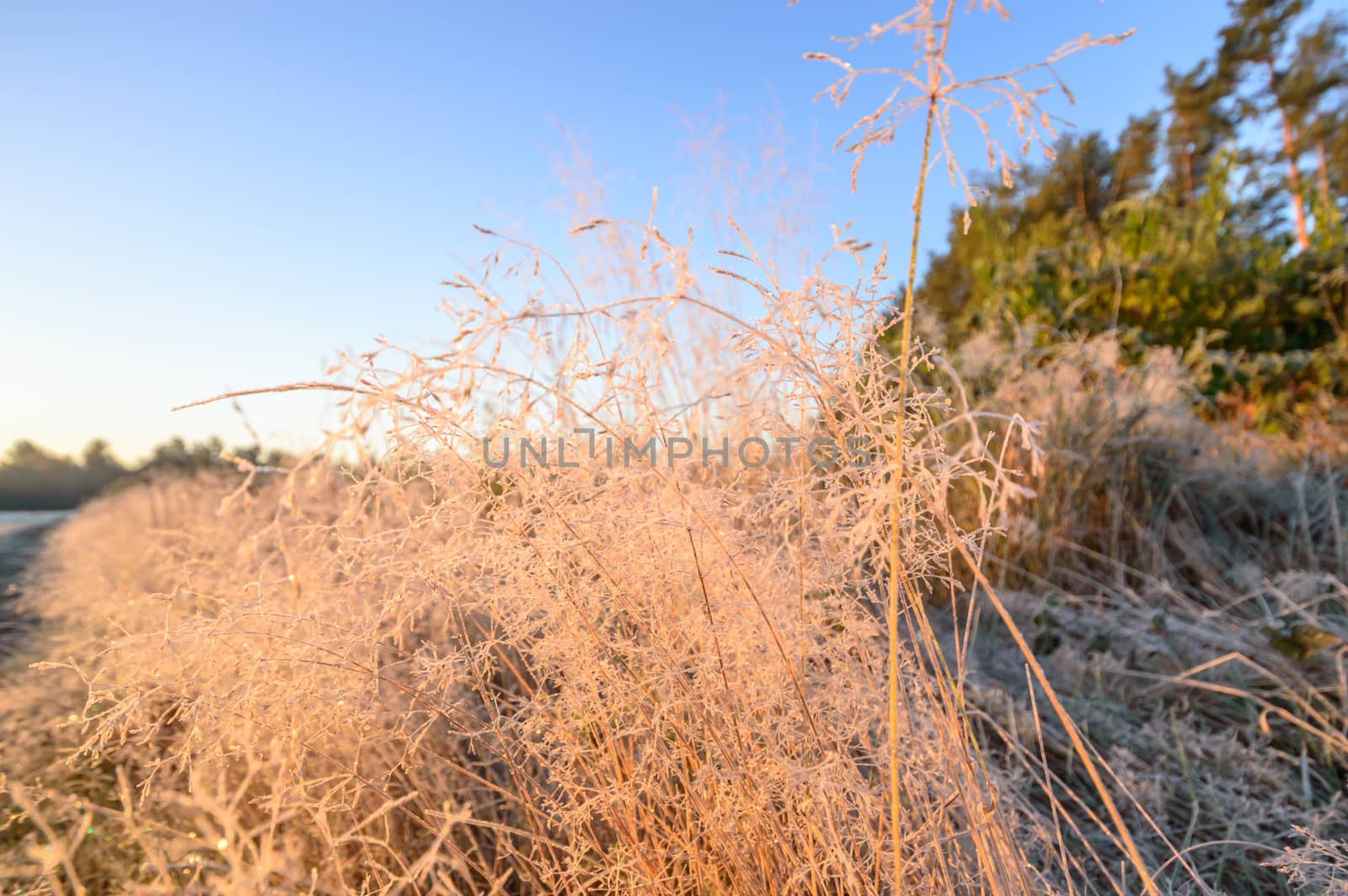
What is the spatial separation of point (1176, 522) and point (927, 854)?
284 centimetres

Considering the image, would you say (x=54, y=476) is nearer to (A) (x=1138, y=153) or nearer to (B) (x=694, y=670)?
(B) (x=694, y=670)

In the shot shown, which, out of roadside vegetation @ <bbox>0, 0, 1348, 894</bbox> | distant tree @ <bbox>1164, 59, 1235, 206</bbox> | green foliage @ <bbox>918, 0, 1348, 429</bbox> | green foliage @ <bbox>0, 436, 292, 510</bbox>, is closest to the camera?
roadside vegetation @ <bbox>0, 0, 1348, 894</bbox>

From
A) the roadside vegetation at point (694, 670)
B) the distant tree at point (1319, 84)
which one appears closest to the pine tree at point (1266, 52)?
the distant tree at point (1319, 84)

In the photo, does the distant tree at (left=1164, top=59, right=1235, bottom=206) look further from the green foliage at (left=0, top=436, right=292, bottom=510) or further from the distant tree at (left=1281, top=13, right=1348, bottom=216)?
the green foliage at (left=0, top=436, right=292, bottom=510)

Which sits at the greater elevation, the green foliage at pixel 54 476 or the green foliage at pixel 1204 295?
the green foliage at pixel 1204 295

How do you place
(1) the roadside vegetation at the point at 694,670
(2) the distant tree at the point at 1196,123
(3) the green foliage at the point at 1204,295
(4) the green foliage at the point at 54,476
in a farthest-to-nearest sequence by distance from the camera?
(2) the distant tree at the point at 1196,123, (4) the green foliage at the point at 54,476, (3) the green foliage at the point at 1204,295, (1) the roadside vegetation at the point at 694,670

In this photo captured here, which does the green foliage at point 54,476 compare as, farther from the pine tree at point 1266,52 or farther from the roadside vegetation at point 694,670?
the pine tree at point 1266,52

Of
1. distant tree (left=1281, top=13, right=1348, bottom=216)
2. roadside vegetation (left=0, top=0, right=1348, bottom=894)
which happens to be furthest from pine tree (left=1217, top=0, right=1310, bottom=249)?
roadside vegetation (left=0, top=0, right=1348, bottom=894)

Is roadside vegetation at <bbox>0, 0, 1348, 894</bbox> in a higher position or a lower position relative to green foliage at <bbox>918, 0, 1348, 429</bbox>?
lower

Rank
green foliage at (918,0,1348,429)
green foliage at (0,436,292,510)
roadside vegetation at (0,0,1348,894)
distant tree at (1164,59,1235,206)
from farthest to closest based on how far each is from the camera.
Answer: distant tree at (1164,59,1235,206), green foliage at (0,436,292,510), green foliage at (918,0,1348,429), roadside vegetation at (0,0,1348,894)

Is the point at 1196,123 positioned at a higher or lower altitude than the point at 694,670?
higher

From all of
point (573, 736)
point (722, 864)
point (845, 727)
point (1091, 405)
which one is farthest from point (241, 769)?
point (1091, 405)

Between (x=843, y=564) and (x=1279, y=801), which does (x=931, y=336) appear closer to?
(x=1279, y=801)

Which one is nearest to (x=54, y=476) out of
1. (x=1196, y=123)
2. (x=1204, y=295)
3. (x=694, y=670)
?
(x=694, y=670)
